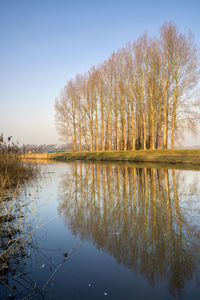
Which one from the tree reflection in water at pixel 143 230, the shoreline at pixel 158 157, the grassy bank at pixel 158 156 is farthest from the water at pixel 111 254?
the grassy bank at pixel 158 156

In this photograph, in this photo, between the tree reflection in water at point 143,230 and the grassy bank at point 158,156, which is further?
the grassy bank at point 158,156

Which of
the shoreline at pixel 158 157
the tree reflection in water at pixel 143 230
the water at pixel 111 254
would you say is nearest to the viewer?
the water at pixel 111 254

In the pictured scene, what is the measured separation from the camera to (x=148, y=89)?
84.2ft

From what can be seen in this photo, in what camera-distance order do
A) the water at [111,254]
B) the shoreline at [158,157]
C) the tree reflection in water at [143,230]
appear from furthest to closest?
the shoreline at [158,157], the tree reflection in water at [143,230], the water at [111,254]

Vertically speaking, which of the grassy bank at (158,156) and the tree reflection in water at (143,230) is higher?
the grassy bank at (158,156)

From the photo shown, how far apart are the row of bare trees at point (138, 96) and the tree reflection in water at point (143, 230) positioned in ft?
59.6

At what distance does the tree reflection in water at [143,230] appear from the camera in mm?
2396

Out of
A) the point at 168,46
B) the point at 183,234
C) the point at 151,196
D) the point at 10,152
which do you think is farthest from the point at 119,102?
the point at 183,234

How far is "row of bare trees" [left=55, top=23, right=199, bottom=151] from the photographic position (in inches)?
898

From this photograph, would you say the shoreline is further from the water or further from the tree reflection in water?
the water

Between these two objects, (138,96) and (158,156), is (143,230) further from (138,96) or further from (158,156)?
(138,96)

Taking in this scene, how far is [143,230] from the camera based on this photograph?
11.3 ft

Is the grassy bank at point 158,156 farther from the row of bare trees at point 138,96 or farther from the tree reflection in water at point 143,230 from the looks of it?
the tree reflection in water at point 143,230

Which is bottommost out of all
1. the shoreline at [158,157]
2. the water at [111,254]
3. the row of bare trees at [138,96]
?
the water at [111,254]
